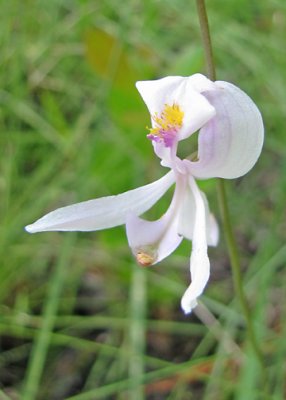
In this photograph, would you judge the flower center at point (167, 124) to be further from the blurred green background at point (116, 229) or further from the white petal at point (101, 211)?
the blurred green background at point (116, 229)

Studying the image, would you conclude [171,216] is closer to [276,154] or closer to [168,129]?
[168,129]

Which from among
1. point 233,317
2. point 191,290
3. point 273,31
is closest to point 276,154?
point 273,31

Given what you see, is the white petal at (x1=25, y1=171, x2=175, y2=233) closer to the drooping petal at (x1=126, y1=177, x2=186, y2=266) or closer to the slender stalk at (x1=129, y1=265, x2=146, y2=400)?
the drooping petal at (x1=126, y1=177, x2=186, y2=266)

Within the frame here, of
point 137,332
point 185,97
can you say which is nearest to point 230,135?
point 185,97

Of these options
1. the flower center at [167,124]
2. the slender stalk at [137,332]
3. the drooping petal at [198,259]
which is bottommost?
the drooping petal at [198,259]

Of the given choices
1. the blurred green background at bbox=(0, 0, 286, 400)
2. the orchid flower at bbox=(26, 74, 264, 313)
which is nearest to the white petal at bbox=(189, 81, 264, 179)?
the orchid flower at bbox=(26, 74, 264, 313)

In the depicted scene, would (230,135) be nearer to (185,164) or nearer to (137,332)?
(185,164)

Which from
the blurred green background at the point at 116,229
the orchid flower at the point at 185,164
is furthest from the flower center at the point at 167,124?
the blurred green background at the point at 116,229
